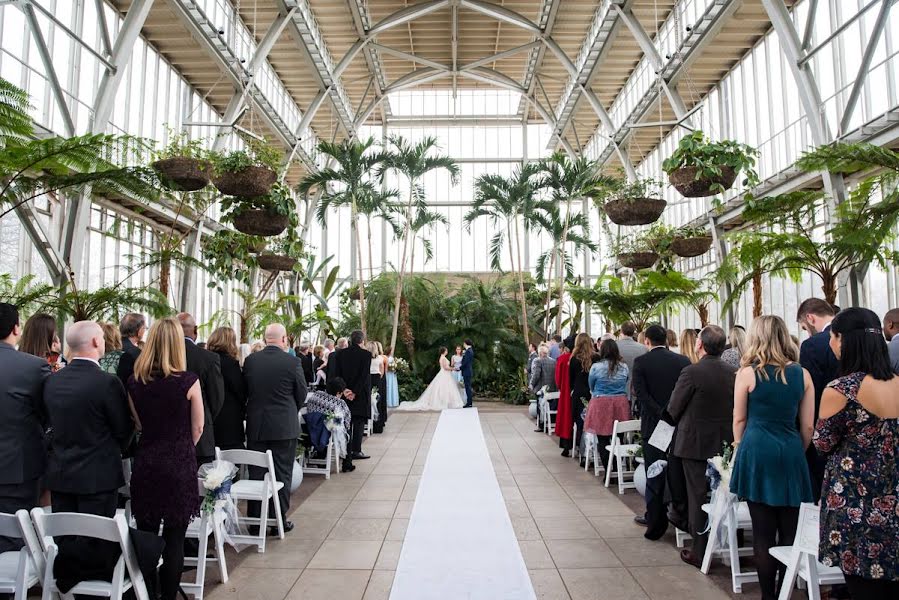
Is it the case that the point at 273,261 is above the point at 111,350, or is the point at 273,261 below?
above

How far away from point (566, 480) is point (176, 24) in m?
12.6

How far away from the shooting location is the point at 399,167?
1527cm

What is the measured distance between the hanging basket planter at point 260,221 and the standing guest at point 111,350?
125 inches

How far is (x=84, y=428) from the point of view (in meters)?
2.99

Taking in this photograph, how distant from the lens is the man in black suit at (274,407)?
16.0 ft

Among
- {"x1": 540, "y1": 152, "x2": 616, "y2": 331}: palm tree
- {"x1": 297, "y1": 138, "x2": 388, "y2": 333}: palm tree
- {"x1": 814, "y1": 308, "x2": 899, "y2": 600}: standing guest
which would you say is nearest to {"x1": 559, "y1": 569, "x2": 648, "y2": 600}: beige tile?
{"x1": 814, "y1": 308, "x2": 899, "y2": 600}: standing guest

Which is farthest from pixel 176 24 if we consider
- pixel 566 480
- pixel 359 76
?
pixel 566 480

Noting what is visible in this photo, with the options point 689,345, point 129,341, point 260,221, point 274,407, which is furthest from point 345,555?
point 260,221

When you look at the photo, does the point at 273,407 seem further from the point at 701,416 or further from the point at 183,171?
the point at 183,171

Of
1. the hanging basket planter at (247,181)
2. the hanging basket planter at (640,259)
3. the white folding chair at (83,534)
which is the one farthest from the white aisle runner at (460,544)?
the hanging basket planter at (640,259)

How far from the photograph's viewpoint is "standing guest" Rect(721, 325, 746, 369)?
4.68m

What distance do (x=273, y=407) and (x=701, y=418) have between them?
119 inches

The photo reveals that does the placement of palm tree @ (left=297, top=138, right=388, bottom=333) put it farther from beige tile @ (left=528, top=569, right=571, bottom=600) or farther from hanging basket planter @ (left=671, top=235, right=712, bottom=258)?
beige tile @ (left=528, top=569, right=571, bottom=600)

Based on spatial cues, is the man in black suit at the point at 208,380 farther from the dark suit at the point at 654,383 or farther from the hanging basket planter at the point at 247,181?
the hanging basket planter at the point at 247,181
